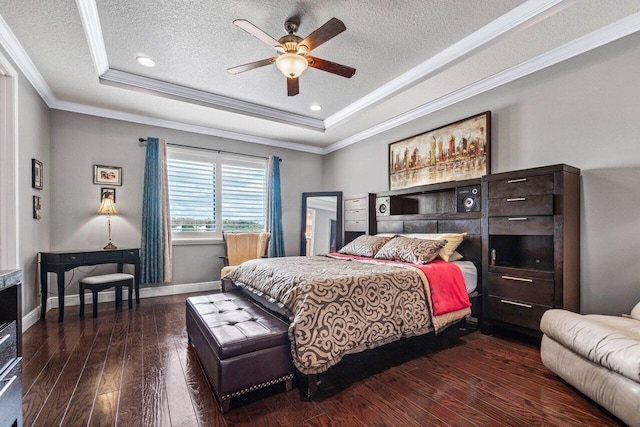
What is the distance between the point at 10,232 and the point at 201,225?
2.35m

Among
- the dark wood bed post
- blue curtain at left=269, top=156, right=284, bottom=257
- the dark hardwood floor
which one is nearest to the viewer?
the dark hardwood floor

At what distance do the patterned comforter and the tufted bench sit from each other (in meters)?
0.12

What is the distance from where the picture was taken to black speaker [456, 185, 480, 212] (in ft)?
11.2

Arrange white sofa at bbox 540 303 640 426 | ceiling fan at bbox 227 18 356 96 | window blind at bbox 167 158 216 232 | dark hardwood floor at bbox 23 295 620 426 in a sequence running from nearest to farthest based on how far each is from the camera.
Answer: white sofa at bbox 540 303 640 426 < dark hardwood floor at bbox 23 295 620 426 < ceiling fan at bbox 227 18 356 96 < window blind at bbox 167 158 216 232

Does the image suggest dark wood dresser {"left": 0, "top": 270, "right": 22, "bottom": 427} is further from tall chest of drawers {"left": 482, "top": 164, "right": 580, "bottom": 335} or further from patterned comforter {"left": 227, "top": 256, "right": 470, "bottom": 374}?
tall chest of drawers {"left": 482, "top": 164, "right": 580, "bottom": 335}

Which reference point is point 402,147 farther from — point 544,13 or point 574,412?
point 574,412

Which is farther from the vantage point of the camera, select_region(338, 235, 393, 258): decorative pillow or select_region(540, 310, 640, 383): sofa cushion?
select_region(338, 235, 393, 258): decorative pillow

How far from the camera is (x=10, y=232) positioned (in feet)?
9.30

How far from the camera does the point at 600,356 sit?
5.54 feet

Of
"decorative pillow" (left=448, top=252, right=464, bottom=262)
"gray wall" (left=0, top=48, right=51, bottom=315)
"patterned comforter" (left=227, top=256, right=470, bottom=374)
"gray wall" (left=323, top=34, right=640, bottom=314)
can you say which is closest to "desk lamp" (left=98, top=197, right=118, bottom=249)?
"gray wall" (left=0, top=48, right=51, bottom=315)

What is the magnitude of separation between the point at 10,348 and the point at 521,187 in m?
3.47

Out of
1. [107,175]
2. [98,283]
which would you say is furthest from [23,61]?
[98,283]

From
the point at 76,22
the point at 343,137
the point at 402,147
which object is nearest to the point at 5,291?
the point at 76,22

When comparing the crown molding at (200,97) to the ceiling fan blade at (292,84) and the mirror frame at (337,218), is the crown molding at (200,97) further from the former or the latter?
the ceiling fan blade at (292,84)
